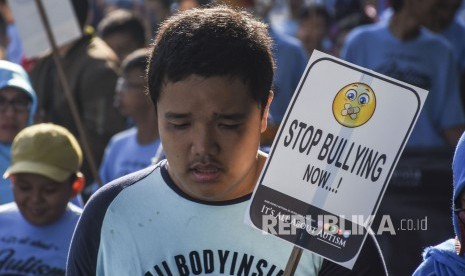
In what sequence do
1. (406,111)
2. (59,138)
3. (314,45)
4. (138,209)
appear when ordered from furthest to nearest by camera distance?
(314,45), (59,138), (138,209), (406,111)

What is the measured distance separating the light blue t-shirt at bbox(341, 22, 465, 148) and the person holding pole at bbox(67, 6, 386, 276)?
4367 mm

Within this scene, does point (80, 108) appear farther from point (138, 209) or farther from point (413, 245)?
point (138, 209)

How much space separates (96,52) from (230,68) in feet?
17.8

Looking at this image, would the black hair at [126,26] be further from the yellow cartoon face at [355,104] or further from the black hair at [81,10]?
the yellow cartoon face at [355,104]

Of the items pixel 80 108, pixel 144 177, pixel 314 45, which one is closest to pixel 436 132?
pixel 80 108

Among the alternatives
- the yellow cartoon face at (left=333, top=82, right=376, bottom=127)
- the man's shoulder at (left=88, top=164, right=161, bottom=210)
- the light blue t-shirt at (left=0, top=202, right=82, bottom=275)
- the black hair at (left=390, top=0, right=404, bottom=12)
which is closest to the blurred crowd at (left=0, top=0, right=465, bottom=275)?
the black hair at (left=390, top=0, right=404, bottom=12)

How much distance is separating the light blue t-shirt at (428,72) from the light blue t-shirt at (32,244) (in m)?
2.82

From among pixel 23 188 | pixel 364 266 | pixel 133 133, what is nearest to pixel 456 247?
pixel 364 266

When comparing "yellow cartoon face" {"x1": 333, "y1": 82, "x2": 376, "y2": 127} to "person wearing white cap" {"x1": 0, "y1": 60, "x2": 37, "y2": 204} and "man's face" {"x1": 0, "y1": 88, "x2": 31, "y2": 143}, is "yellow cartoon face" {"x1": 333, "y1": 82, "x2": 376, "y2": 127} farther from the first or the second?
"man's face" {"x1": 0, "y1": 88, "x2": 31, "y2": 143}

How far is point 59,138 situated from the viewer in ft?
18.6

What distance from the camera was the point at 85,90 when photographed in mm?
8258

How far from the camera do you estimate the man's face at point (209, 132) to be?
10.3 ft

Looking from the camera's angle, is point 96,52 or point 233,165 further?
point 96,52

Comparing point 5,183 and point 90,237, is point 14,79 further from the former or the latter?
point 90,237
